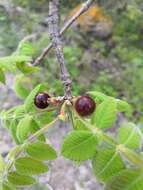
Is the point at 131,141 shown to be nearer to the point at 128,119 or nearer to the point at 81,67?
the point at 128,119

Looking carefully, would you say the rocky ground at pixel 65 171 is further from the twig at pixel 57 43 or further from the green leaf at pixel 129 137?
the green leaf at pixel 129 137

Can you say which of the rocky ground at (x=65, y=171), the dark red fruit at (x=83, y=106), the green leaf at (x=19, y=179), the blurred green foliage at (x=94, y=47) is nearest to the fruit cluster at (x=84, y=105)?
the dark red fruit at (x=83, y=106)

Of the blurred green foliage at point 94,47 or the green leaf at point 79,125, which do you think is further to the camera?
the blurred green foliage at point 94,47

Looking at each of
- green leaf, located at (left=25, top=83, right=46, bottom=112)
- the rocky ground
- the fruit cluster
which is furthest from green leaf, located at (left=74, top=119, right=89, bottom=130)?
the rocky ground

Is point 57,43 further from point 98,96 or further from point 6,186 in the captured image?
point 6,186

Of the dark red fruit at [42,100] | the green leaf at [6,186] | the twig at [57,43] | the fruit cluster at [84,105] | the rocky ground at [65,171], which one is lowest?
the rocky ground at [65,171]

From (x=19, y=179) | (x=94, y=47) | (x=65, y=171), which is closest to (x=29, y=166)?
(x=19, y=179)
